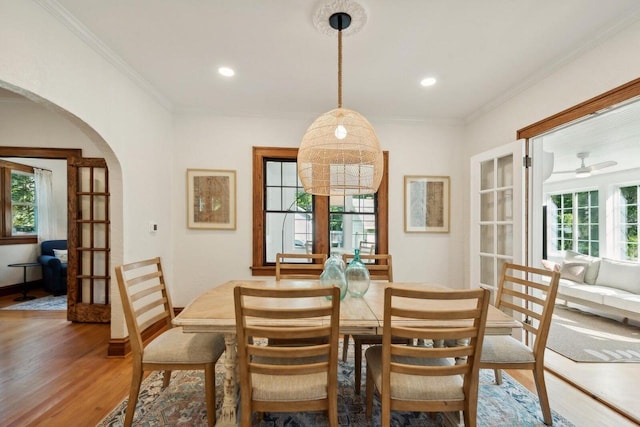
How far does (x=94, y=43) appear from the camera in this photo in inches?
84.3

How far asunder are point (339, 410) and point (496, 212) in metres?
2.47

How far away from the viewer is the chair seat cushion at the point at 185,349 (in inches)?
63.8

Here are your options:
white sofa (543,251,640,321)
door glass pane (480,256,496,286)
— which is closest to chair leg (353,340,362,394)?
door glass pane (480,256,496,286)

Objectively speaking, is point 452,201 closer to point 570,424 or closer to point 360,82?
point 360,82

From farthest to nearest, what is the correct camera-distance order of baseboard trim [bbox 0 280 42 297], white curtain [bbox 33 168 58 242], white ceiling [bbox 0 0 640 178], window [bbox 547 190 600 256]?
window [bbox 547 190 600 256], white curtain [bbox 33 168 58 242], baseboard trim [bbox 0 280 42 297], white ceiling [bbox 0 0 640 178]

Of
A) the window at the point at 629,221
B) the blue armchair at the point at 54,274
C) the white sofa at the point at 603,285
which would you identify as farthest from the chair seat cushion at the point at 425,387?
the window at the point at 629,221

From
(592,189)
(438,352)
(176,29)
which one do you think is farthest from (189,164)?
(592,189)

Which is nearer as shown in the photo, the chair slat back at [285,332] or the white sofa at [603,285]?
the chair slat back at [285,332]

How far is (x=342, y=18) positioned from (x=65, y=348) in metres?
3.76

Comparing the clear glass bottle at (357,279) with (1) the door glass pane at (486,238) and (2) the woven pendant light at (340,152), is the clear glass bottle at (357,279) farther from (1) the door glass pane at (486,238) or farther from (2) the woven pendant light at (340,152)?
(1) the door glass pane at (486,238)

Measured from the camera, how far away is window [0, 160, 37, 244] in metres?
4.63

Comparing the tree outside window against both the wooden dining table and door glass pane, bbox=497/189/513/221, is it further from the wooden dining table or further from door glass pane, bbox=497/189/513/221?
door glass pane, bbox=497/189/513/221

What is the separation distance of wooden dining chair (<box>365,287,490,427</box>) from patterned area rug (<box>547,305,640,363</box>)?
212 centimetres

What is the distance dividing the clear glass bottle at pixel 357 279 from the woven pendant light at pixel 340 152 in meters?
0.53
